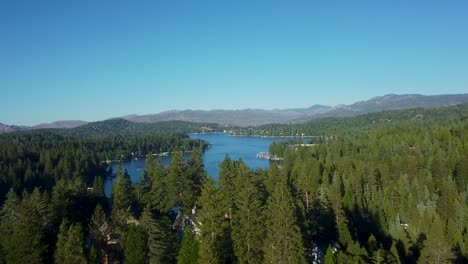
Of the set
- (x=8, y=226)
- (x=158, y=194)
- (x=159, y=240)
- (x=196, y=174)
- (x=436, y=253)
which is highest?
(x=196, y=174)

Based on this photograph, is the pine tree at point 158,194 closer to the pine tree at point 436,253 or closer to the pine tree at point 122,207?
the pine tree at point 122,207

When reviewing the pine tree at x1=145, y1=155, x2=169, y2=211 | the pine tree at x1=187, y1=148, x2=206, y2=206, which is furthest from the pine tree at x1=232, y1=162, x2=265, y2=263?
the pine tree at x1=145, y1=155, x2=169, y2=211

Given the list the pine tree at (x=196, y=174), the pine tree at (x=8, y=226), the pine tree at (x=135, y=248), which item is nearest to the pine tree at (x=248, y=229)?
the pine tree at (x=135, y=248)

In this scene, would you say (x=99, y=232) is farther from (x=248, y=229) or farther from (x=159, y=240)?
(x=248, y=229)

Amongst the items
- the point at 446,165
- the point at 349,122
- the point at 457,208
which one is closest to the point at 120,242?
the point at 457,208

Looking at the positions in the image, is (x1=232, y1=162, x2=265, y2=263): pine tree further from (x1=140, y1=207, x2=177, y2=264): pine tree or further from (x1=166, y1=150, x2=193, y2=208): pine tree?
(x1=166, y1=150, x2=193, y2=208): pine tree

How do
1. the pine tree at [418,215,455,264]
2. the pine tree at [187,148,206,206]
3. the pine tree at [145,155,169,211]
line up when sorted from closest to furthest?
1. the pine tree at [418,215,455,264]
2. the pine tree at [145,155,169,211]
3. the pine tree at [187,148,206,206]

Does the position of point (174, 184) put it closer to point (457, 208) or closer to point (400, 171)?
point (457, 208)

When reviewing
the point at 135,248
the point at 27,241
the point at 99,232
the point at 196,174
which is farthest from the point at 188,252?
the point at 196,174
